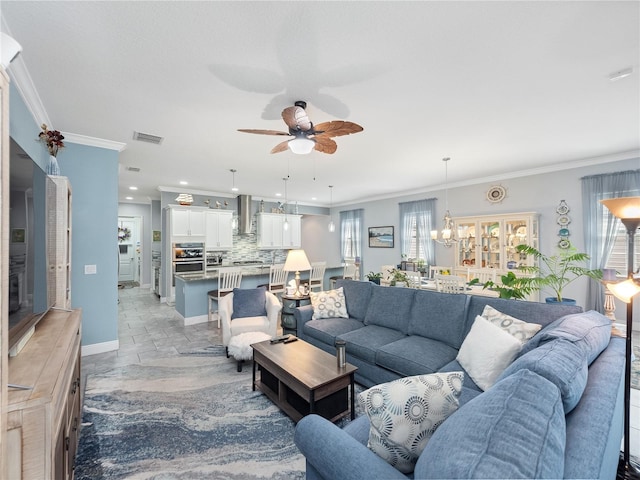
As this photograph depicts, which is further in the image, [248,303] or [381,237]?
[381,237]

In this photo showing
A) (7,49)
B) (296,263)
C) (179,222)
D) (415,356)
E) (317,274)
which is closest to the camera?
(7,49)

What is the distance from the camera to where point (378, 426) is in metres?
1.12

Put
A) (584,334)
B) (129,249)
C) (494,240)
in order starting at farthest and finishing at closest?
(129,249), (494,240), (584,334)

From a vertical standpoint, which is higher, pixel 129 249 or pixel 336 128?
pixel 336 128

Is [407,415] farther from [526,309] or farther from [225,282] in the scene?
[225,282]

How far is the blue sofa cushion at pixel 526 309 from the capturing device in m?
2.19

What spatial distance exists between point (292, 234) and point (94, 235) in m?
5.23

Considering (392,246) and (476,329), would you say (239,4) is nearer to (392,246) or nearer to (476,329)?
(476,329)

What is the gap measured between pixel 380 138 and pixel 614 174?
3715 millimetres

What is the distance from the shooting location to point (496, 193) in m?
5.55

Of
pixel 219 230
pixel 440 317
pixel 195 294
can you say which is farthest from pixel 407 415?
pixel 219 230

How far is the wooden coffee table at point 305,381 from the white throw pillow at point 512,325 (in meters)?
1.18

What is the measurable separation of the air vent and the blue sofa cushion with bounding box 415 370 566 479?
12.7ft

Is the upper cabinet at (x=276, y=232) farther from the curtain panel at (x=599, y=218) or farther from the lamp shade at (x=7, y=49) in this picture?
the lamp shade at (x=7, y=49)
